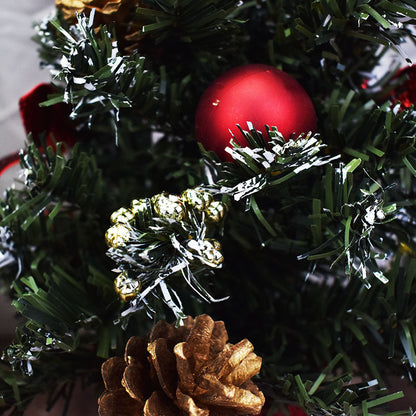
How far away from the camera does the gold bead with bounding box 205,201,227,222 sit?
0.88 ft

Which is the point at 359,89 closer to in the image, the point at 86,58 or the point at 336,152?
the point at 336,152

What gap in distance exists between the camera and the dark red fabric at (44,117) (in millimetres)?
369

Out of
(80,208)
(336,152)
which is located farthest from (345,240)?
(80,208)

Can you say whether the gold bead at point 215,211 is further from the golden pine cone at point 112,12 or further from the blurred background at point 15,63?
the blurred background at point 15,63

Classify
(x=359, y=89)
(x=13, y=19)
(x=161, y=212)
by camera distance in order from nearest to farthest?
(x=161, y=212) → (x=359, y=89) → (x=13, y=19)

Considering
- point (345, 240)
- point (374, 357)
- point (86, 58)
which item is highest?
point (86, 58)

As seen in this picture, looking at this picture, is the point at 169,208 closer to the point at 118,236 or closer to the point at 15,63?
the point at 118,236

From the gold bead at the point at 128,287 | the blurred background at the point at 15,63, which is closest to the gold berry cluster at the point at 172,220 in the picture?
the gold bead at the point at 128,287

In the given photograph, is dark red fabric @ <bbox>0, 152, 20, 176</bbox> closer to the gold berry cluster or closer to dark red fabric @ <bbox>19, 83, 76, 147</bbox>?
dark red fabric @ <bbox>19, 83, 76, 147</bbox>

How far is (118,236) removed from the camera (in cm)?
26

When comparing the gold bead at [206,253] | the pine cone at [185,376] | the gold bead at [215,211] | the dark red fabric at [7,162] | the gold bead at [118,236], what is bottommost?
the pine cone at [185,376]

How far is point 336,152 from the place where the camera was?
0.32 m

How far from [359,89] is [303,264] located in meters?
0.15

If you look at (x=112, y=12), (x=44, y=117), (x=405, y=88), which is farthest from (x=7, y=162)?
(x=405, y=88)
